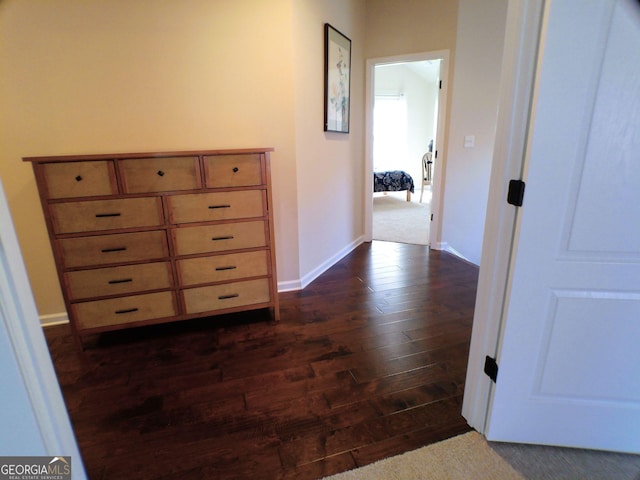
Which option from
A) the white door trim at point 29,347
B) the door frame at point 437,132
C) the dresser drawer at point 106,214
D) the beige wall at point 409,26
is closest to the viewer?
the white door trim at point 29,347

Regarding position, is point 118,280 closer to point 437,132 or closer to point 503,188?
point 503,188

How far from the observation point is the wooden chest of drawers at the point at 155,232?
183 centimetres

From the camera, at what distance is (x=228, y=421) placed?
148cm

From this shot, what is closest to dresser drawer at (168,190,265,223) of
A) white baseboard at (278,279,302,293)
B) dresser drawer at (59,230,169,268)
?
dresser drawer at (59,230,169,268)

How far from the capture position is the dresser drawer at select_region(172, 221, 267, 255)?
2.03 m

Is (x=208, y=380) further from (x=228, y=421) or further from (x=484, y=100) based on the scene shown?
(x=484, y=100)

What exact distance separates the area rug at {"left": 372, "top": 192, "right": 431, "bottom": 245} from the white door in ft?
9.68

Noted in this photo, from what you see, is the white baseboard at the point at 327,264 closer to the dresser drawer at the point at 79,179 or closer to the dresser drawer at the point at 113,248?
the dresser drawer at the point at 113,248

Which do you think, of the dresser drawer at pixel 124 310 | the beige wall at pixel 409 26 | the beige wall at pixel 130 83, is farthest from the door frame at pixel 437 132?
the dresser drawer at pixel 124 310

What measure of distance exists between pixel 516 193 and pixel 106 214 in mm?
2042

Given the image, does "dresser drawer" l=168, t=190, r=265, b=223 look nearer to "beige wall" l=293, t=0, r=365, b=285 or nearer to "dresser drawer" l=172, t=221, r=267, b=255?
"dresser drawer" l=172, t=221, r=267, b=255

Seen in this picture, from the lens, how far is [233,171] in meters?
2.01

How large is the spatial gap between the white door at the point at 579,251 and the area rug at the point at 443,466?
112 mm

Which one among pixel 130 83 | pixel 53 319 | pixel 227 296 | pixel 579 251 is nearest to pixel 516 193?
pixel 579 251
